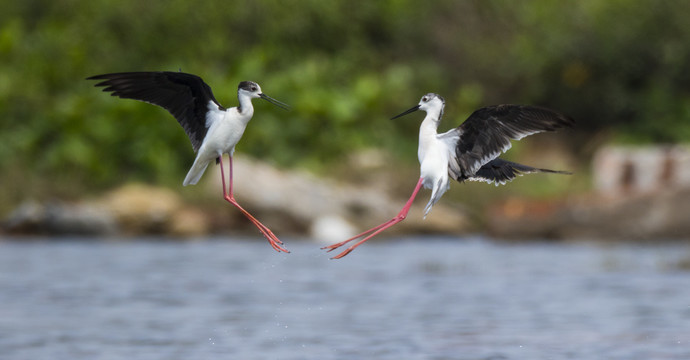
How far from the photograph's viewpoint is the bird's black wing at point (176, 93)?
8609 mm

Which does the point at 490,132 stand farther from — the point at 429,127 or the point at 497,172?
the point at 497,172

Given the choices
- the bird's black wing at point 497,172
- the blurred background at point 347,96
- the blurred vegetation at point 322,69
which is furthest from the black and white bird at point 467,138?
the blurred vegetation at point 322,69

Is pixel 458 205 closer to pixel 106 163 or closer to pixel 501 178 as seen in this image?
pixel 106 163

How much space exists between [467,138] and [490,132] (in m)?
0.20

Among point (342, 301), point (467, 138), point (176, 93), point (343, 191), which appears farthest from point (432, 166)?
point (343, 191)

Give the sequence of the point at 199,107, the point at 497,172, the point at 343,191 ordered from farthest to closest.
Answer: the point at 343,191, the point at 497,172, the point at 199,107

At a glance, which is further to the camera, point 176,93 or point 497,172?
point 497,172

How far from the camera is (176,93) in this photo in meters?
8.85

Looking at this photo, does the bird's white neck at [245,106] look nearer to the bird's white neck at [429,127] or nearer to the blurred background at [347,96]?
the bird's white neck at [429,127]

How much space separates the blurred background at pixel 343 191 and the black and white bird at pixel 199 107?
50cm

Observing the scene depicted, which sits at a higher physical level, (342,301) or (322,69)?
(322,69)

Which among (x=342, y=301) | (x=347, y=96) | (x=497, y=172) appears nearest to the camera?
(x=497, y=172)

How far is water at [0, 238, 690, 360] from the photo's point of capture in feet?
37.7

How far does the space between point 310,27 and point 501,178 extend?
72.0 feet
